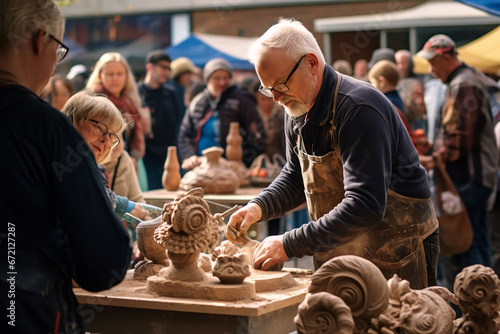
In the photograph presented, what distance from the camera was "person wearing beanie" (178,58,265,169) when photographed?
23.3 feet

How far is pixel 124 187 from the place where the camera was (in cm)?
462

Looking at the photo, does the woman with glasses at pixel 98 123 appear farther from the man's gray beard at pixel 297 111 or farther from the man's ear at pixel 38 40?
the man's ear at pixel 38 40

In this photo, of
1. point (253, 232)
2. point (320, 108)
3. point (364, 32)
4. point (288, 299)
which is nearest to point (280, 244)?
point (288, 299)

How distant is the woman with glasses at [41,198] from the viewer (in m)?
1.93

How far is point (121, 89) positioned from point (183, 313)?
4.03 metres

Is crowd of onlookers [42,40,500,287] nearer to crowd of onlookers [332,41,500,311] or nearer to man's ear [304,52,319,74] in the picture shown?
crowd of onlookers [332,41,500,311]

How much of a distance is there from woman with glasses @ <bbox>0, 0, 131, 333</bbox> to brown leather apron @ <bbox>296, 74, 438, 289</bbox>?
1.14 metres

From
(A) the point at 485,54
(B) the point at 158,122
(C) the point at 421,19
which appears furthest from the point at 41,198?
(C) the point at 421,19

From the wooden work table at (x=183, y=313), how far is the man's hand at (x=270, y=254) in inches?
6.1

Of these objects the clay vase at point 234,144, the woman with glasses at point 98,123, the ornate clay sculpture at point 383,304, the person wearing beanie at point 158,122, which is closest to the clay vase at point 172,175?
the clay vase at point 234,144

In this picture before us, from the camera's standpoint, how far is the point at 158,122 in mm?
7664

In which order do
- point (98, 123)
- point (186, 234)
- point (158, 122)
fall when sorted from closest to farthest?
point (186, 234), point (98, 123), point (158, 122)

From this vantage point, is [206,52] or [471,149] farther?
Answer: [206,52]

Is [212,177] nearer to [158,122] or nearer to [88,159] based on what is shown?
[158,122]
